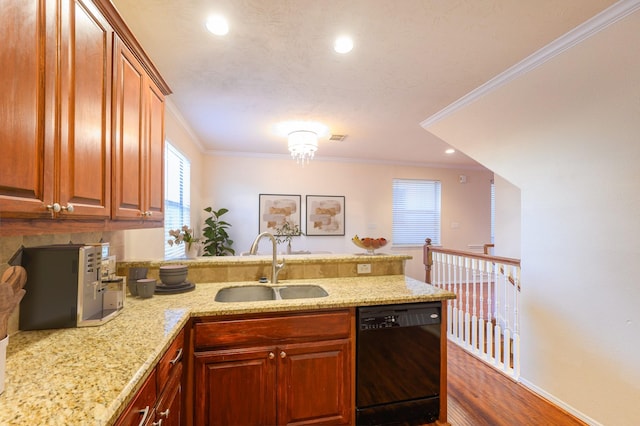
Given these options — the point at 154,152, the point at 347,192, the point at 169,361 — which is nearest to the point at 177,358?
the point at 169,361

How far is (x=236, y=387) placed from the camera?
1.53 metres

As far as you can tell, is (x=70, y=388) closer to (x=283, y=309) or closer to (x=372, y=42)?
(x=283, y=309)

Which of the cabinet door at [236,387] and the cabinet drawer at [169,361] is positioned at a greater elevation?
the cabinet drawer at [169,361]

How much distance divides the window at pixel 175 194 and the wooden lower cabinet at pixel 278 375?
1.87 m

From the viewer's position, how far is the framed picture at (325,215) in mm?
5215

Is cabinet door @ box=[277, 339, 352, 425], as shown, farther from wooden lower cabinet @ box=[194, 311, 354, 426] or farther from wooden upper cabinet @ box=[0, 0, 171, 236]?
wooden upper cabinet @ box=[0, 0, 171, 236]

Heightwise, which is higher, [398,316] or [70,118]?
[70,118]

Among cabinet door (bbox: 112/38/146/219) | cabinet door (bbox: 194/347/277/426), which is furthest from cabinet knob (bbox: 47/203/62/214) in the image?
cabinet door (bbox: 194/347/277/426)

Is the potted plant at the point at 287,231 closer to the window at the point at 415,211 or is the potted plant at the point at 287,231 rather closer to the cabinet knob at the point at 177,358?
the window at the point at 415,211

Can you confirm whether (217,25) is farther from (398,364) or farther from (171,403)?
(398,364)

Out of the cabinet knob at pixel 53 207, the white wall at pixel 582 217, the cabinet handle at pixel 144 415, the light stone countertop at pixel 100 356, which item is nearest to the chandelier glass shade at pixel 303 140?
the white wall at pixel 582 217

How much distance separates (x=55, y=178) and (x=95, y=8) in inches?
29.4

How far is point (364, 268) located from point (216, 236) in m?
2.93

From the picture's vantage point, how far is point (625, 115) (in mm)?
1682
